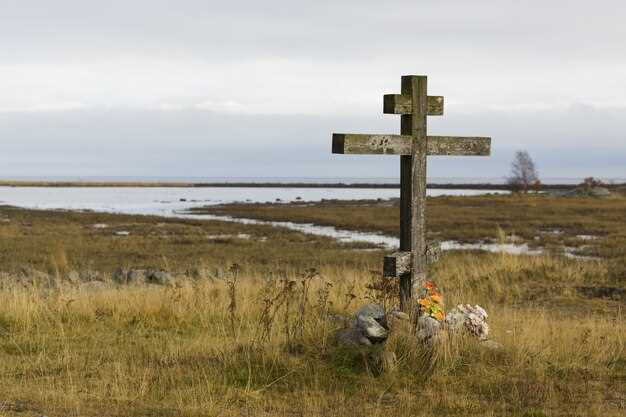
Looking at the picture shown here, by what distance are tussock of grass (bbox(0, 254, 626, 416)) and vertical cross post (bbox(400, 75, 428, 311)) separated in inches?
38.9

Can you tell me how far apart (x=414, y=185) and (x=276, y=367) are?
8.66 ft

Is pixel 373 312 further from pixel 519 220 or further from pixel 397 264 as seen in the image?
pixel 519 220

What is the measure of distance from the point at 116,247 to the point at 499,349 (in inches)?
957

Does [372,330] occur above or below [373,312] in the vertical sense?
below

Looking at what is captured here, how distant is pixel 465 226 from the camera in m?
41.2

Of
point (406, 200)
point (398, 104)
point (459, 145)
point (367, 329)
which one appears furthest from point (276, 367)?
point (459, 145)

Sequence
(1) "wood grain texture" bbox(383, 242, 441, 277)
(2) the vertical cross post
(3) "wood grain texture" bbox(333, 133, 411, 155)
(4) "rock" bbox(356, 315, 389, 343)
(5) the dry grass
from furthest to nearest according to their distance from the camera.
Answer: (5) the dry grass, (2) the vertical cross post, (1) "wood grain texture" bbox(383, 242, 441, 277), (3) "wood grain texture" bbox(333, 133, 411, 155), (4) "rock" bbox(356, 315, 389, 343)

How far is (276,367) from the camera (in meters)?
7.62

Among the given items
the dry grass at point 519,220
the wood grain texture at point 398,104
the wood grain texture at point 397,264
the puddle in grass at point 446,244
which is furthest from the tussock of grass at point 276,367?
the dry grass at point 519,220

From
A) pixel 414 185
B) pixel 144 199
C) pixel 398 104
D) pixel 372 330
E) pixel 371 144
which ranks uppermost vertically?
pixel 398 104

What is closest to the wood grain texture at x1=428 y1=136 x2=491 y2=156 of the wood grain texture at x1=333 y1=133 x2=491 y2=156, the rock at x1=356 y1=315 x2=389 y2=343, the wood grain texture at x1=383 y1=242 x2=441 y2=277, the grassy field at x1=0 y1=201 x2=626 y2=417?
the wood grain texture at x1=333 y1=133 x2=491 y2=156

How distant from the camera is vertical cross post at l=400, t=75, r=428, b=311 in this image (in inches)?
347

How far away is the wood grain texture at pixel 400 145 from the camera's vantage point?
26.8 ft

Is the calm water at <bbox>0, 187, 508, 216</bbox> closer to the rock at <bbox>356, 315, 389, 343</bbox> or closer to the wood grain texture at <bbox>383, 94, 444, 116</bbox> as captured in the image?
the wood grain texture at <bbox>383, 94, 444, 116</bbox>
